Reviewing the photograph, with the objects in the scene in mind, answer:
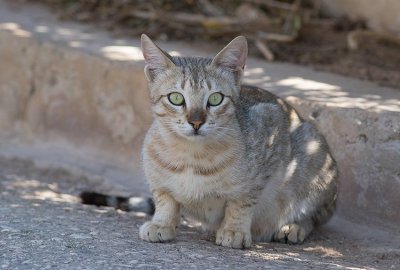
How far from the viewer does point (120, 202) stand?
6.27 metres

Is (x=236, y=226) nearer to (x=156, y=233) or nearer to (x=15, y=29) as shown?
(x=156, y=233)

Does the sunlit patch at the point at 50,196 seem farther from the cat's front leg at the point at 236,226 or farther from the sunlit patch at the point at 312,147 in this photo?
the sunlit patch at the point at 312,147

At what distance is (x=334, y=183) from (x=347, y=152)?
497 millimetres

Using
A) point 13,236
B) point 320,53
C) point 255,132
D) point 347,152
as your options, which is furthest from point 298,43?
point 13,236

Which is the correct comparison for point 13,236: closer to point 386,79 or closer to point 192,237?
point 192,237

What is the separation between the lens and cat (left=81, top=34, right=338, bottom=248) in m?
5.11

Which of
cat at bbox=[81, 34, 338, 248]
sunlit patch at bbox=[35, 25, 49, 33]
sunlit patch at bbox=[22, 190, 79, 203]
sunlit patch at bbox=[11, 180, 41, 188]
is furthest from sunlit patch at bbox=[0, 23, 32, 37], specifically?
cat at bbox=[81, 34, 338, 248]

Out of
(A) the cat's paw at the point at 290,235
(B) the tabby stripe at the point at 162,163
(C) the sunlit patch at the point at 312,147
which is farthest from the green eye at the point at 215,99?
(A) the cat's paw at the point at 290,235

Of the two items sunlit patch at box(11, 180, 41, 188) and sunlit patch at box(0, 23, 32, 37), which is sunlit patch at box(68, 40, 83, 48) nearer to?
sunlit patch at box(0, 23, 32, 37)

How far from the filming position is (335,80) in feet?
24.5

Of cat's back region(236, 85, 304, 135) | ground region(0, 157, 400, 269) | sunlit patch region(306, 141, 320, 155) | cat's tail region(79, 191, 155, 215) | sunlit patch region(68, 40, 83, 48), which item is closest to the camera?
ground region(0, 157, 400, 269)

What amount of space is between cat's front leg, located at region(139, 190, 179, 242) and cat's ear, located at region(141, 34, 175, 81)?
0.74m

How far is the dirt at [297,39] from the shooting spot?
800 centimetres

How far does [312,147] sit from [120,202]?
4.65 ft
